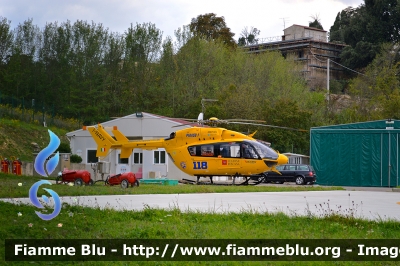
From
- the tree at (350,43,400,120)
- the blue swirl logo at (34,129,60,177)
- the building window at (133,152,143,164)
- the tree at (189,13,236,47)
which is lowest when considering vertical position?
the building window at (133,152,143,164)

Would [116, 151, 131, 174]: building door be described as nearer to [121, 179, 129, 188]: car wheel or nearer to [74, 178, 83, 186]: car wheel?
[74, 178, 83, 186]: car wheel

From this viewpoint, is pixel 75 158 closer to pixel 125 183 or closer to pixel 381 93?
pixel 125 183

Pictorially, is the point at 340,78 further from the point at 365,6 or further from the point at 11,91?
the point at 11,91

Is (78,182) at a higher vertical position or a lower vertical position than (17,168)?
lower

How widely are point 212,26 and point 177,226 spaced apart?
253ft

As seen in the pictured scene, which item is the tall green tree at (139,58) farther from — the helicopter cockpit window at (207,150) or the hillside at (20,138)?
the helicopter cockpit window at (207,150)

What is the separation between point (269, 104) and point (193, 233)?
48.9m

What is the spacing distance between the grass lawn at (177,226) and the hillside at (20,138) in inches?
1239

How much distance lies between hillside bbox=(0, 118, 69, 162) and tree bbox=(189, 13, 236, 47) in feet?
130

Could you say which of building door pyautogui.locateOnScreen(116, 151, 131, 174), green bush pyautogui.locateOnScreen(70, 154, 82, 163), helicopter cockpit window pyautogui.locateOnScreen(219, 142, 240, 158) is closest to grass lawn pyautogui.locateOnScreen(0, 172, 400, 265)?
helicopter cockpit window pyautogui.locateOnScreen(219, 142, 240, 158)

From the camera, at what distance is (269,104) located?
197 feet

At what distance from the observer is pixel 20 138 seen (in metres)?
48.1

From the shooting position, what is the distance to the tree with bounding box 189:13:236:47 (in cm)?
8638

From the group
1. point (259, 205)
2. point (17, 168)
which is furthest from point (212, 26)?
point (259, 205)
